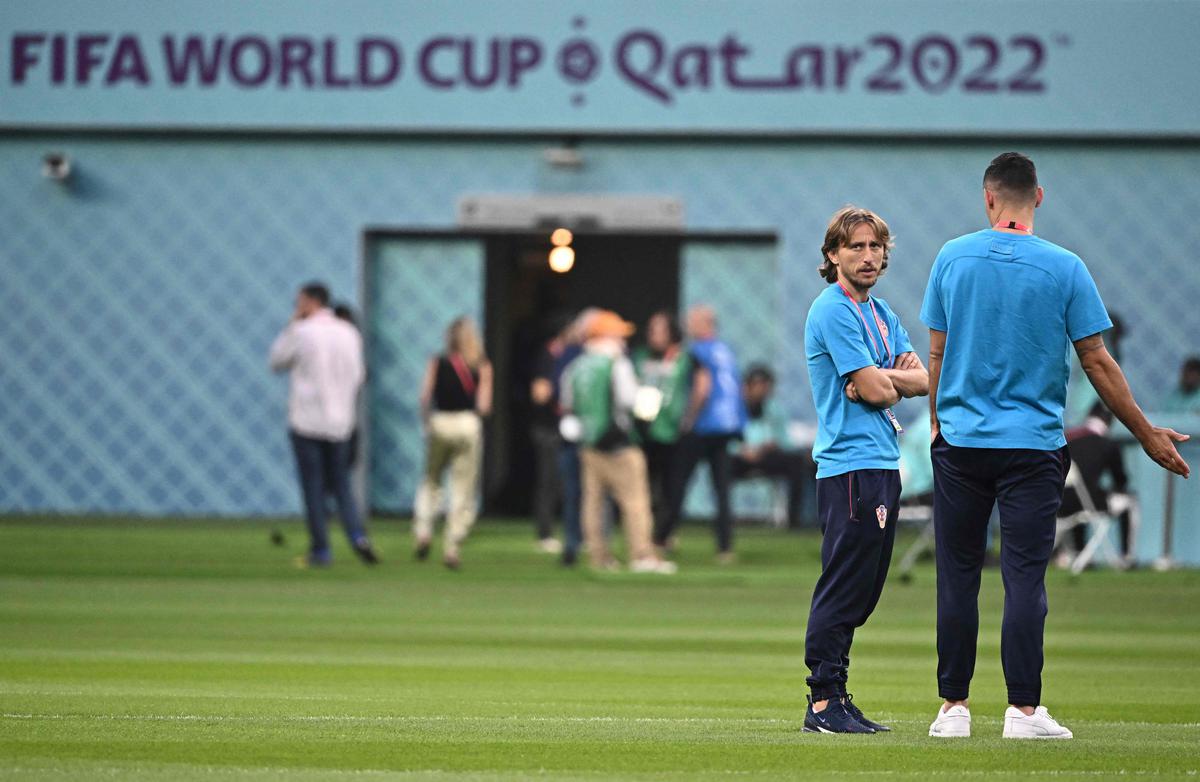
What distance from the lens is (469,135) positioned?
24219 mm

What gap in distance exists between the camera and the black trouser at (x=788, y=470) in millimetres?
22484

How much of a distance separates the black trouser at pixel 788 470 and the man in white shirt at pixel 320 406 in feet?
21.5

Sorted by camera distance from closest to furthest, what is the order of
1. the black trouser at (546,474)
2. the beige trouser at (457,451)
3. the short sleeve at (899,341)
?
the short sleeve at (899,341) → the beige trouser at (457,451) → the black trouser at (546,474)

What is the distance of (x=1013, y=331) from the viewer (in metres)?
6.58

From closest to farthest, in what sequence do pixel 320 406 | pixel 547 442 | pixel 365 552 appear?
1. pixel 320 406
2. pixel 365 552
3. pixel 547 442

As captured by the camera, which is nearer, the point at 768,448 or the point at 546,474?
the point at 546,474

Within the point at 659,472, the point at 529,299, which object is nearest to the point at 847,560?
the point at 659,472

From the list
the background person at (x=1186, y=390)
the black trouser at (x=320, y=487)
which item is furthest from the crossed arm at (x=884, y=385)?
the background person at (x=1186, y=390)

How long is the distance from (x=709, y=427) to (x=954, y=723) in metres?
10.6

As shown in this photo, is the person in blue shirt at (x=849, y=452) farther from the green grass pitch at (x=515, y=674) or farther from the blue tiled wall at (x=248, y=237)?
the blue tiled wall at (x=248, y=237)

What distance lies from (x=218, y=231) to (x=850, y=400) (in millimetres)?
18509

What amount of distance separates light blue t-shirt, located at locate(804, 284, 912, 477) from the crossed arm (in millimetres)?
33

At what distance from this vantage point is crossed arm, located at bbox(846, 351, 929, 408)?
22.1ft

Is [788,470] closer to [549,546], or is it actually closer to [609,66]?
[549,546]
